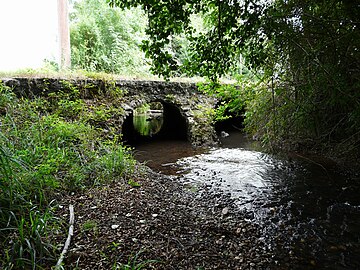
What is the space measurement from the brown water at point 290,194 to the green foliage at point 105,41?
24.7ft

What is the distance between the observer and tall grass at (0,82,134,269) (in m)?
2.15

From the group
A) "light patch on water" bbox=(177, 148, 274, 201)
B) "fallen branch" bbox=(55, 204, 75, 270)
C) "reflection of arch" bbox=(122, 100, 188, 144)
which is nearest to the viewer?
"fallen branch" bbox=(55, 204, 75, 270)

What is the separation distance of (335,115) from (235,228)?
2.13 meters

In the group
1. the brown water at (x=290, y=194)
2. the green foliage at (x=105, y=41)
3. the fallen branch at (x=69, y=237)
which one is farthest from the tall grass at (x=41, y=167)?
the green foliage at (x=105, y=41)

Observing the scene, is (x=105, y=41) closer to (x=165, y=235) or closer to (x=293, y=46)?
(x=293, y=46)

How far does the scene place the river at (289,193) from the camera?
2748 millimetres

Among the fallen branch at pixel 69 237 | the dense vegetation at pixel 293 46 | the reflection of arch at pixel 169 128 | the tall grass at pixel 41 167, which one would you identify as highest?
the dense vegetation at pixel 293 46

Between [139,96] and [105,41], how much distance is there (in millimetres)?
7531

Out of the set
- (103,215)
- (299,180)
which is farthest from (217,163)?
(103,215)

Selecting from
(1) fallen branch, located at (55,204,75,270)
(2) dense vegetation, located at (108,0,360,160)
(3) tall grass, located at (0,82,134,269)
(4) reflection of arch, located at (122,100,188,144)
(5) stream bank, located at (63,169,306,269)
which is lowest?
(4) reflection of arch, located at (122,100,188,144)

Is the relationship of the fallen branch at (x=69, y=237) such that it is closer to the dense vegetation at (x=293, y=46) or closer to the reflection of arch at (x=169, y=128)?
the dense vegetation at (x=293, y=46)

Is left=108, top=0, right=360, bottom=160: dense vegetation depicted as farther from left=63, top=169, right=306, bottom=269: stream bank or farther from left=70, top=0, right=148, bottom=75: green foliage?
left=70, top=0, right=148, bottom=75: green foliage

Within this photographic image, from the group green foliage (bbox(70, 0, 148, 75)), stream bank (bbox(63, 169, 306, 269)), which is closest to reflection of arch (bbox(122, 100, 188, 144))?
green foliage (bbox(70, 0, 148, 75))

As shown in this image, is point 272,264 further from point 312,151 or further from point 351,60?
point 312,151
